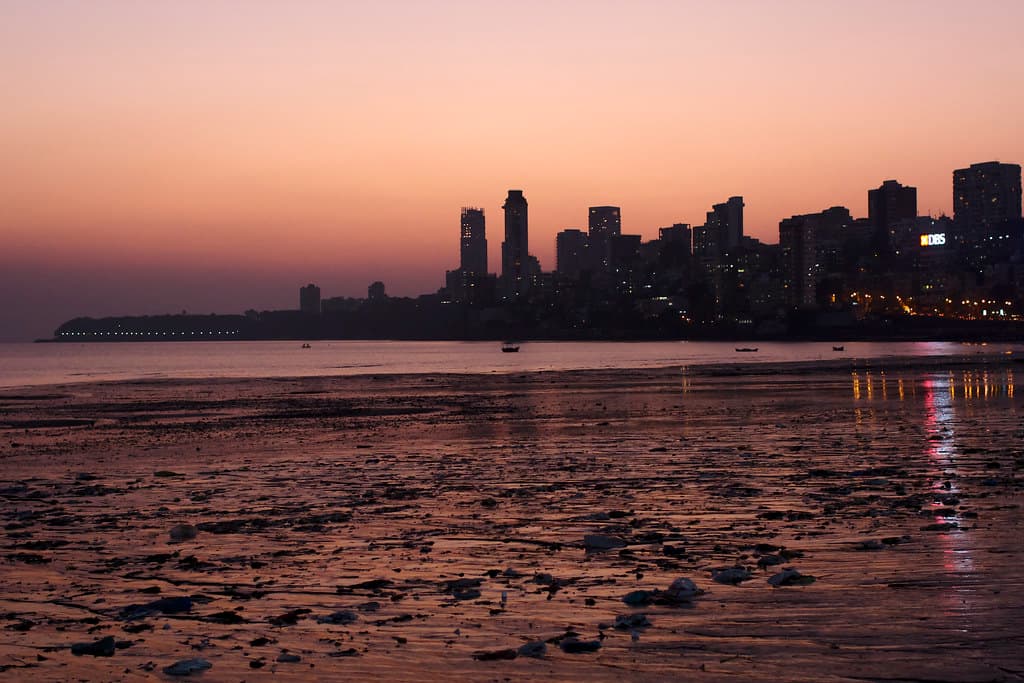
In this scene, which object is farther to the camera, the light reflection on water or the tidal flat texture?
the light reflection on water

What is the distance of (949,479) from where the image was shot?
23.7 metres

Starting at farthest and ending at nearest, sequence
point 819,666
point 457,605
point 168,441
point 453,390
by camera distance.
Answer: point 453,390 → point 168,441 → point 457,605 → point 819,666

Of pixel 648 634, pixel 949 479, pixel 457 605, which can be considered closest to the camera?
pixel 648 634

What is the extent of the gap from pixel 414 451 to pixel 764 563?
69.5ft

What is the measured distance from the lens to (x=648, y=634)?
1152 cm

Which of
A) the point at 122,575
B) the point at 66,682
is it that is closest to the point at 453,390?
the point at 122,575

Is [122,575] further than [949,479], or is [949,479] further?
[949,479]

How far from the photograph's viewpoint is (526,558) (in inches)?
631

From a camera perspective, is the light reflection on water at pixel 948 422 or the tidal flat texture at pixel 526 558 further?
the light reflection on water at pixel 948 422

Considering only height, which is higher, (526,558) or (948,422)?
(526,558)

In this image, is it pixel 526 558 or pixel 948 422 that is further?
pixel 948 422

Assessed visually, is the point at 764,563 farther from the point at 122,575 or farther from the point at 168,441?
the point at 168,441

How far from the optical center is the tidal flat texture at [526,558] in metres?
10.9

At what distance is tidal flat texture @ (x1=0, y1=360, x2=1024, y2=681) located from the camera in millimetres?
10898
